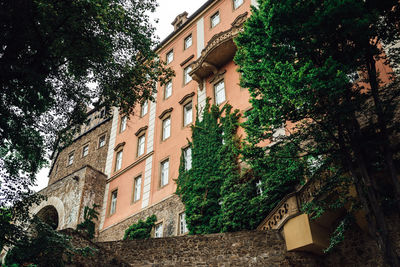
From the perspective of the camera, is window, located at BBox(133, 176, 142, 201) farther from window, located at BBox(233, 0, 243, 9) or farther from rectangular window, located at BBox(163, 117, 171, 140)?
window, located at BBox(233, 0, 243, 9)

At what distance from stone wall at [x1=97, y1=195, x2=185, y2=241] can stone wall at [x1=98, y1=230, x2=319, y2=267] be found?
537 centimetres

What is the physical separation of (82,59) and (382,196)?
10.3m

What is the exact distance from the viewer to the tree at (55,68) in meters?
9.93

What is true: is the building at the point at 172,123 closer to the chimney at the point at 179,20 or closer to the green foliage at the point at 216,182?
the green foliage at the point at 216,182

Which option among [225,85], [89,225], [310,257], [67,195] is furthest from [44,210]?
[310,257]

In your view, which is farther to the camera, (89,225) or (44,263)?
(89,225)

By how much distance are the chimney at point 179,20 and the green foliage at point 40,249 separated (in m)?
23.1

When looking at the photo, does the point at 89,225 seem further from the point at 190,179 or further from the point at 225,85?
the point at 225,85

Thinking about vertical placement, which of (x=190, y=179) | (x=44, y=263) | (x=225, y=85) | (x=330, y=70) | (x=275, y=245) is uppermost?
(x=225, y=85)

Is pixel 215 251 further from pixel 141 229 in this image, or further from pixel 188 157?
pixel 188 157

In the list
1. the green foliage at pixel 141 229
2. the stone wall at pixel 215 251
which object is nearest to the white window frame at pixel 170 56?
the green foliage at pixel 141 229

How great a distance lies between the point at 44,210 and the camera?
83.4 feet

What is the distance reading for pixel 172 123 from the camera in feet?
77.8

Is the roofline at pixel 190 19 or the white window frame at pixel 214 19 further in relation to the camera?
the roofline at pixel 190 19
